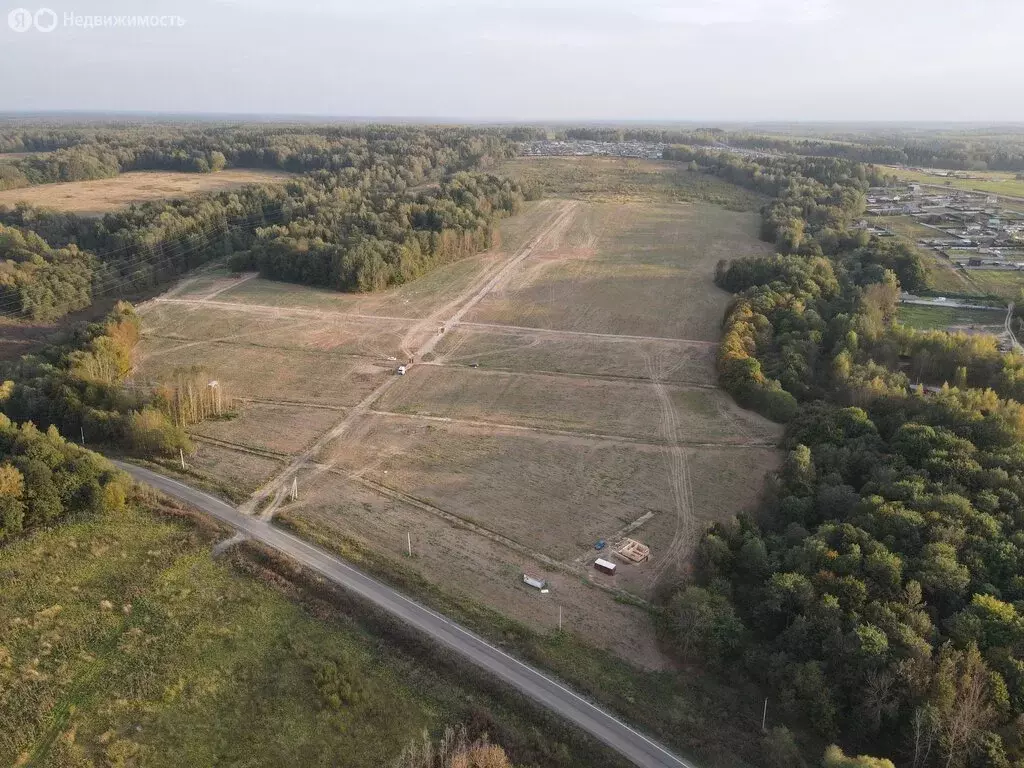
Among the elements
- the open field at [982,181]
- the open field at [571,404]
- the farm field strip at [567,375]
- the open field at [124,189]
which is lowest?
the open field at [571,404]

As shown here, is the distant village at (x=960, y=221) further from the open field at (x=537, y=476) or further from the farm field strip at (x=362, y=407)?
the open field at (x=537, y=476)

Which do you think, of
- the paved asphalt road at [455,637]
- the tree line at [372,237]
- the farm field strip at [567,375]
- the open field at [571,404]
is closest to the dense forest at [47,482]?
the paved asphalt road at [455,637]

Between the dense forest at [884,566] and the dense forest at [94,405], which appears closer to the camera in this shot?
the dense forest at [884,566]

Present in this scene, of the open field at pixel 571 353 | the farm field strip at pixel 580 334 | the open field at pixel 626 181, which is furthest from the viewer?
the open field at pixel 626 181

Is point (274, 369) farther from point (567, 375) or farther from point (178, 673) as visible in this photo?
point (178, 673)

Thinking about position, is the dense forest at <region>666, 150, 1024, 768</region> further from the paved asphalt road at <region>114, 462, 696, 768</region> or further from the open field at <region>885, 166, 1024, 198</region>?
the open field at <region>885, 166, 1024, 198</region>

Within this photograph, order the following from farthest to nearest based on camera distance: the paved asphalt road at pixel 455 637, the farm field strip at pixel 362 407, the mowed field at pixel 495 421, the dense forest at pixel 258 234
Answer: the dense forest at pixel 258 234 → the farm field strip at pixel 362 407 → the mowed field at pixel 495 421 → the paved asphalt road at pixel 455 637
